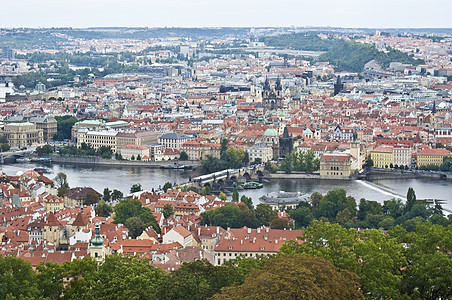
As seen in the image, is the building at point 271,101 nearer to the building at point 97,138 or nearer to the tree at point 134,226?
the building at point 97,138

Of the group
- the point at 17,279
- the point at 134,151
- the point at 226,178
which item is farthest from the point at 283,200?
the point at 134,151

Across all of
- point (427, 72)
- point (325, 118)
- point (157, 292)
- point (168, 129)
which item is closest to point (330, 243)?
point (157, 292)

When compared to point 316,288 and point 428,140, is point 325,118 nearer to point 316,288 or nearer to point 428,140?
point 428,140

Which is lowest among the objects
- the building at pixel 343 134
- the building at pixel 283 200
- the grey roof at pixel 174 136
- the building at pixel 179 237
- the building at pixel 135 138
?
the building at pixel 135 138

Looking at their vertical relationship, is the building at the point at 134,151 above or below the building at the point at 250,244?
below

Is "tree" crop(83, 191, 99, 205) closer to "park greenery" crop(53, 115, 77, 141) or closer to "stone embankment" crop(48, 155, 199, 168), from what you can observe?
"stone embankment" crop(48, 155, 199, 168)

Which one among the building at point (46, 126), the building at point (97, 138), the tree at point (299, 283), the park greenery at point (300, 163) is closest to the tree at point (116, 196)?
the park greenery at point (300, 163)

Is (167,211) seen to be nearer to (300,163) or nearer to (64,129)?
(300,163)
